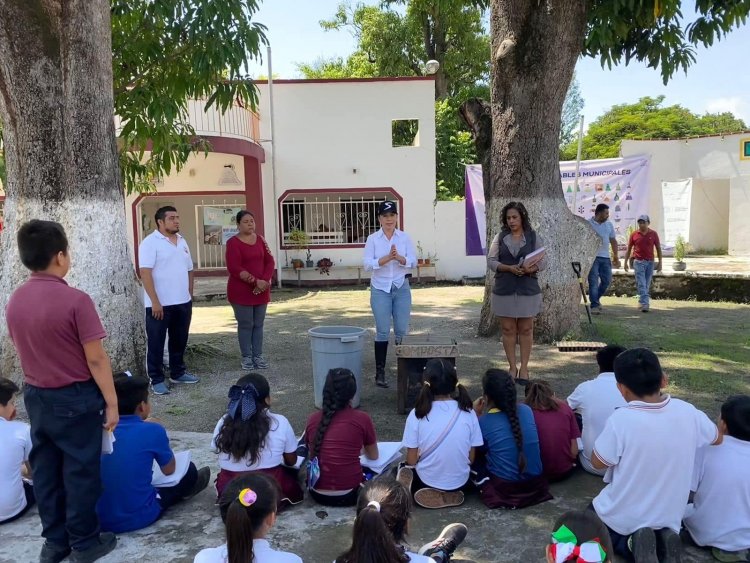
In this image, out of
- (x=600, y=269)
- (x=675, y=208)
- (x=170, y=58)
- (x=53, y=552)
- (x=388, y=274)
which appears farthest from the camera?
(x=675, y=208)

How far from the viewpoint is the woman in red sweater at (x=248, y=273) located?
20.7 ft

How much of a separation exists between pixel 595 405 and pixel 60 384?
293 centimetres

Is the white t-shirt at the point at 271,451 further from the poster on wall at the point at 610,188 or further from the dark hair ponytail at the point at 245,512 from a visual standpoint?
the poster on wall at the point at 610,188

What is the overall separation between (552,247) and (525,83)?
1994 millimetres

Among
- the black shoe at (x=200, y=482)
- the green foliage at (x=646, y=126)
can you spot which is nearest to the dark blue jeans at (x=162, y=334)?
the black shoe at (x=200, y=482)

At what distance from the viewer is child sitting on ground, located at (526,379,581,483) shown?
3.79 metres

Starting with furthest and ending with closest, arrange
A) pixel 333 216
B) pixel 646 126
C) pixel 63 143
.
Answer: pixel 646 126 < pixel 333 216 < pixel 63 143

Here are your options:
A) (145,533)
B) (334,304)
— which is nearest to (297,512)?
(145,533)

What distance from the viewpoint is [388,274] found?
19.4 feet

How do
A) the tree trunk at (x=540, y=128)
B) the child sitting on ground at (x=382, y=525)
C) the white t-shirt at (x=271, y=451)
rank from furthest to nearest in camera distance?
the tree trunk at (x=540, y=128) < the white t-shirt at (x=271, y=451) < the child sitting on ground at (x=382, y=525)

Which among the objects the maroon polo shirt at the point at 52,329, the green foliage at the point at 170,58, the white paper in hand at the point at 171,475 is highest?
the green foliage at the point at 170,58

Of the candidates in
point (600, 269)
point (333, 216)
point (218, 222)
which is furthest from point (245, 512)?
point (218, 222)

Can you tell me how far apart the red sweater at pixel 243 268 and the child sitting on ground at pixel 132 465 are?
111 inches

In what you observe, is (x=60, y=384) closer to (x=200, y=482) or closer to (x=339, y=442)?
(x=200, y=482)
